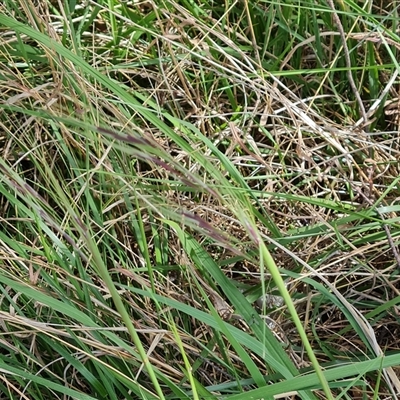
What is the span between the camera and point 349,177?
1117 mm

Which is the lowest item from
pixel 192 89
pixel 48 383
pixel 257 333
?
pixel 48 383

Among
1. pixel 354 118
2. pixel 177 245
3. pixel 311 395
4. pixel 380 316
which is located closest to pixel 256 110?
pixel 354 118

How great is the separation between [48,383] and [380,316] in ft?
1.72

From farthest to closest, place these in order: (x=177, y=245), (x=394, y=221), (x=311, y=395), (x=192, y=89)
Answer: (x=192, y=89) → (x=177, y=245) → (x=394, y=221) → (x=311, y=395)

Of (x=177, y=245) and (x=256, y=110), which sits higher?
(x=256, y=110)

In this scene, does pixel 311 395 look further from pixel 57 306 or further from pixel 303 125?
pixel 303 125

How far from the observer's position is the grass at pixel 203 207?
88 cm

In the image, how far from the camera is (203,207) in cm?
96

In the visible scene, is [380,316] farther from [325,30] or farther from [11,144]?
[11,144]

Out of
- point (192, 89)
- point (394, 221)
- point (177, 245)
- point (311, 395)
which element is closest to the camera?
point (311, 395)

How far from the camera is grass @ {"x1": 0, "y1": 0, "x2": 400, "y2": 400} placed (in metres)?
0.88

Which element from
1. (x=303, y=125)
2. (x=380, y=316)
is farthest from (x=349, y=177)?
(x=380, y=316)

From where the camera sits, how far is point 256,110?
1182mm

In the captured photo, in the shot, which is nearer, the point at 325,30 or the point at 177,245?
the point at 177,245
